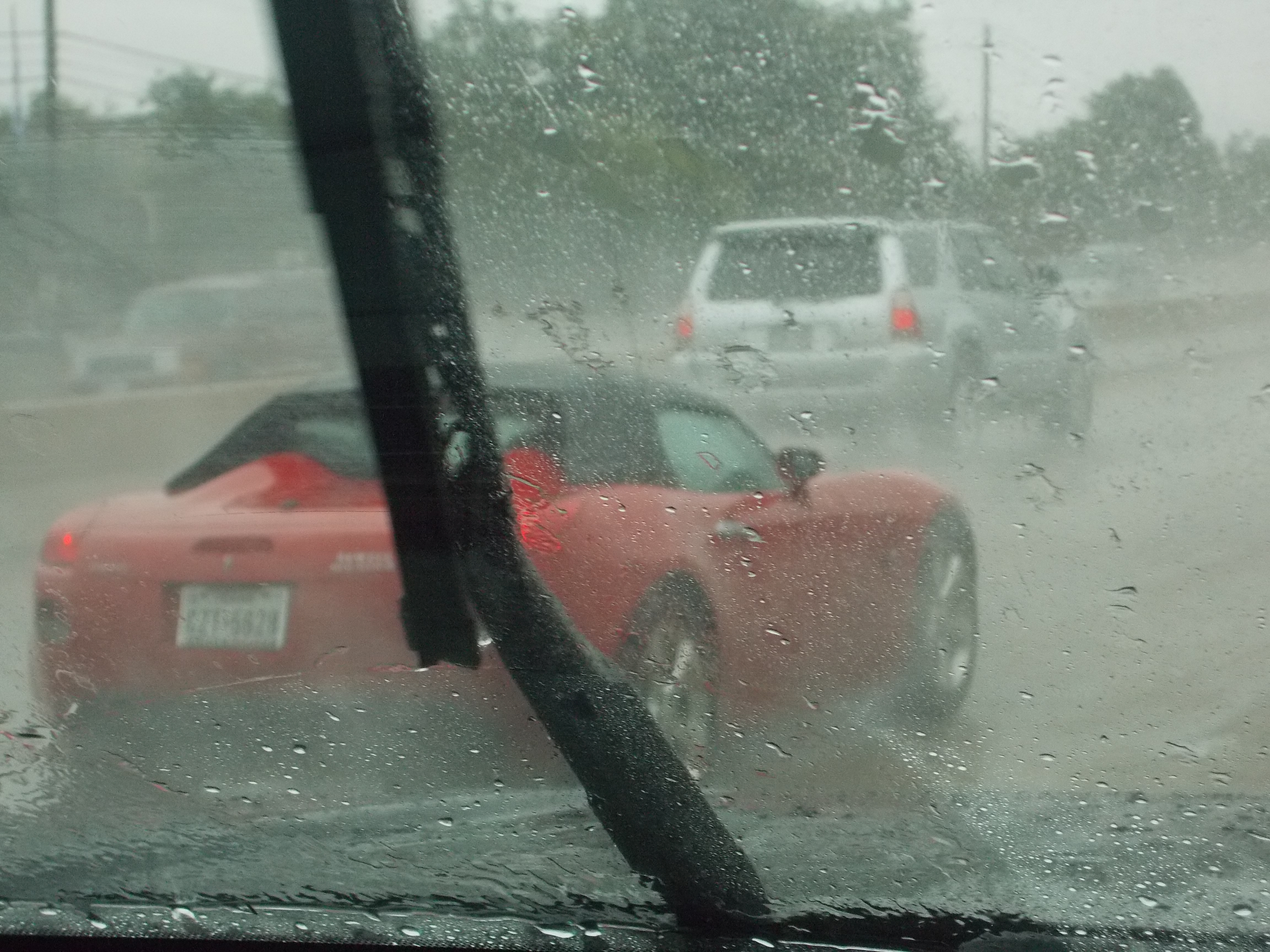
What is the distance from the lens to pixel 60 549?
3.73 meters

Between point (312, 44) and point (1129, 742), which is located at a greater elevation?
point (312, 44)

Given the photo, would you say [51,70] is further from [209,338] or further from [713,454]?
[713,454]

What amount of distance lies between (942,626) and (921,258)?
0.85m

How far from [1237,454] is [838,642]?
95 cm

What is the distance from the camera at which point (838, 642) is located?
323 cm

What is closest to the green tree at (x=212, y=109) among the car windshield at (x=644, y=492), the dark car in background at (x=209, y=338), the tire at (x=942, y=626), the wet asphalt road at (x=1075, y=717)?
the car windshield at (x=644, y=492)

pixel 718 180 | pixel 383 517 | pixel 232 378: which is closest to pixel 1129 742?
pixel 718 180

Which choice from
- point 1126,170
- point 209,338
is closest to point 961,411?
point 1126,170

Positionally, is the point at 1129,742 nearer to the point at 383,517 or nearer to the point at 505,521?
the point at 505,521

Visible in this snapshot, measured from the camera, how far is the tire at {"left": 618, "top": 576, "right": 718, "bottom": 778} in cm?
327

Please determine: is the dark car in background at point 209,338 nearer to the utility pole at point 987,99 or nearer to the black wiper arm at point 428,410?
the black wiper arm at point 428,410

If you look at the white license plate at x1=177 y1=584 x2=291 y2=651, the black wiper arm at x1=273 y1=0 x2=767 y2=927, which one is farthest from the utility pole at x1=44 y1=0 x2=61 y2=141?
the white license plate at x1=177 y1=584 x2=291 y2=651

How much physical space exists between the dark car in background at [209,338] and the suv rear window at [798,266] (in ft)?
4.00

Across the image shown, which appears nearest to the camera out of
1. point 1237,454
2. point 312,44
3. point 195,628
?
point 1237,454
